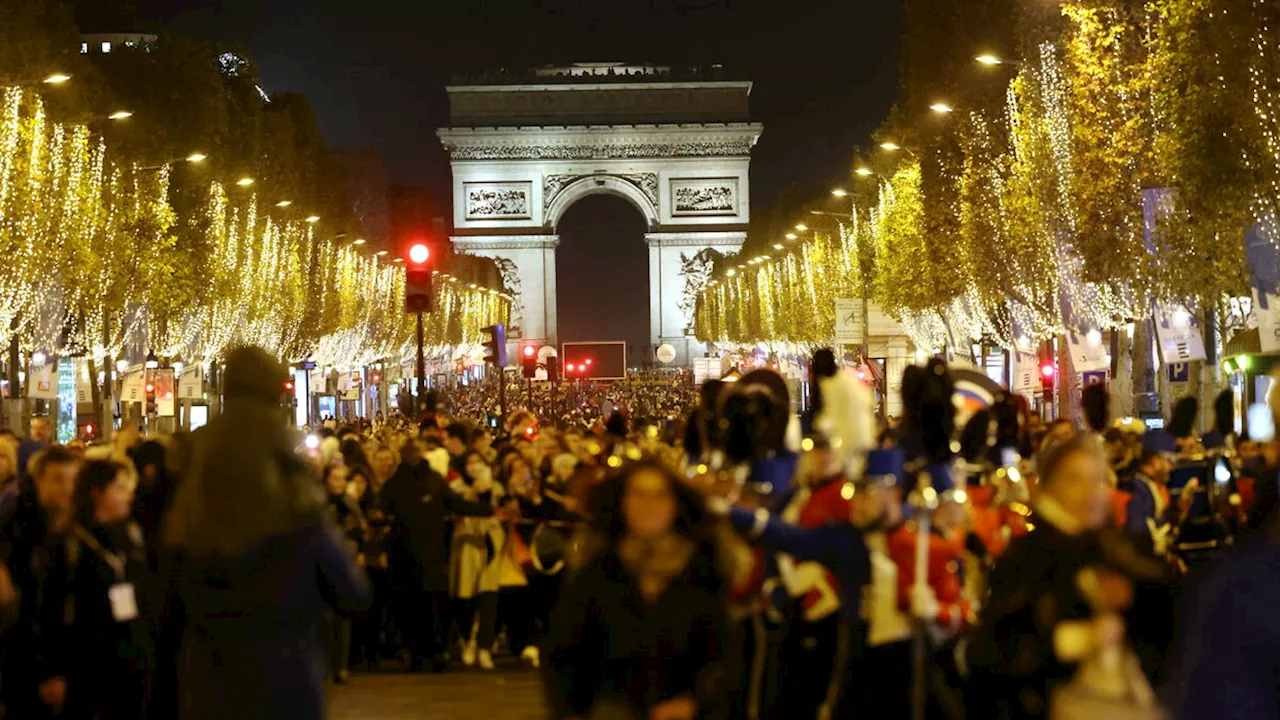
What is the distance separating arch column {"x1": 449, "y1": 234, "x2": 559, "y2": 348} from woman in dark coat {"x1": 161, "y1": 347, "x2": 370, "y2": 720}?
113936mm

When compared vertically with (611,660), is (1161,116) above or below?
above

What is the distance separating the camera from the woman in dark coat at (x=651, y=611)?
19.2ft

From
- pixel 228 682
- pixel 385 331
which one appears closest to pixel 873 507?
pixel 228 682

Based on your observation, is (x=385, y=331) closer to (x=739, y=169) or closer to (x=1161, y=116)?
(x=739, y=169)

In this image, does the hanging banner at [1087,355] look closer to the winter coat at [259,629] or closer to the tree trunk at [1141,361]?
the tree trunk at [1141,361]

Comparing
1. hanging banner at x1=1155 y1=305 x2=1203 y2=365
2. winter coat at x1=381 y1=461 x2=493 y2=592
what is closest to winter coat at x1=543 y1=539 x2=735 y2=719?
winter coat at x1=381 y1=461 x2=493 y2=592

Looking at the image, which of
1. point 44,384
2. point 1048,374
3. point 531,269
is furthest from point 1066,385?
point 531,269

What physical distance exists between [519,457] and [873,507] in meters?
8.46

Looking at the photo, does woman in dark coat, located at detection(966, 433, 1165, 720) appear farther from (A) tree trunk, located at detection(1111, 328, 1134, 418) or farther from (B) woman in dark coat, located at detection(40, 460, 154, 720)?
(A) tree trunk, located at detection(1111, 328, 1134, 418)

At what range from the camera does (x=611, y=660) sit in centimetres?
594

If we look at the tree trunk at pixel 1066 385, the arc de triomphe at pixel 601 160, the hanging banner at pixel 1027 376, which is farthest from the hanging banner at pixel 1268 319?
the arc de triomphe at pixel 601 160

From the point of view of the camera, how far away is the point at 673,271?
12125cm

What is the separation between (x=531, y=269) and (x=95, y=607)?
114 metres

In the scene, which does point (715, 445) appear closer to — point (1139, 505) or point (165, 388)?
point (1139, 505)
